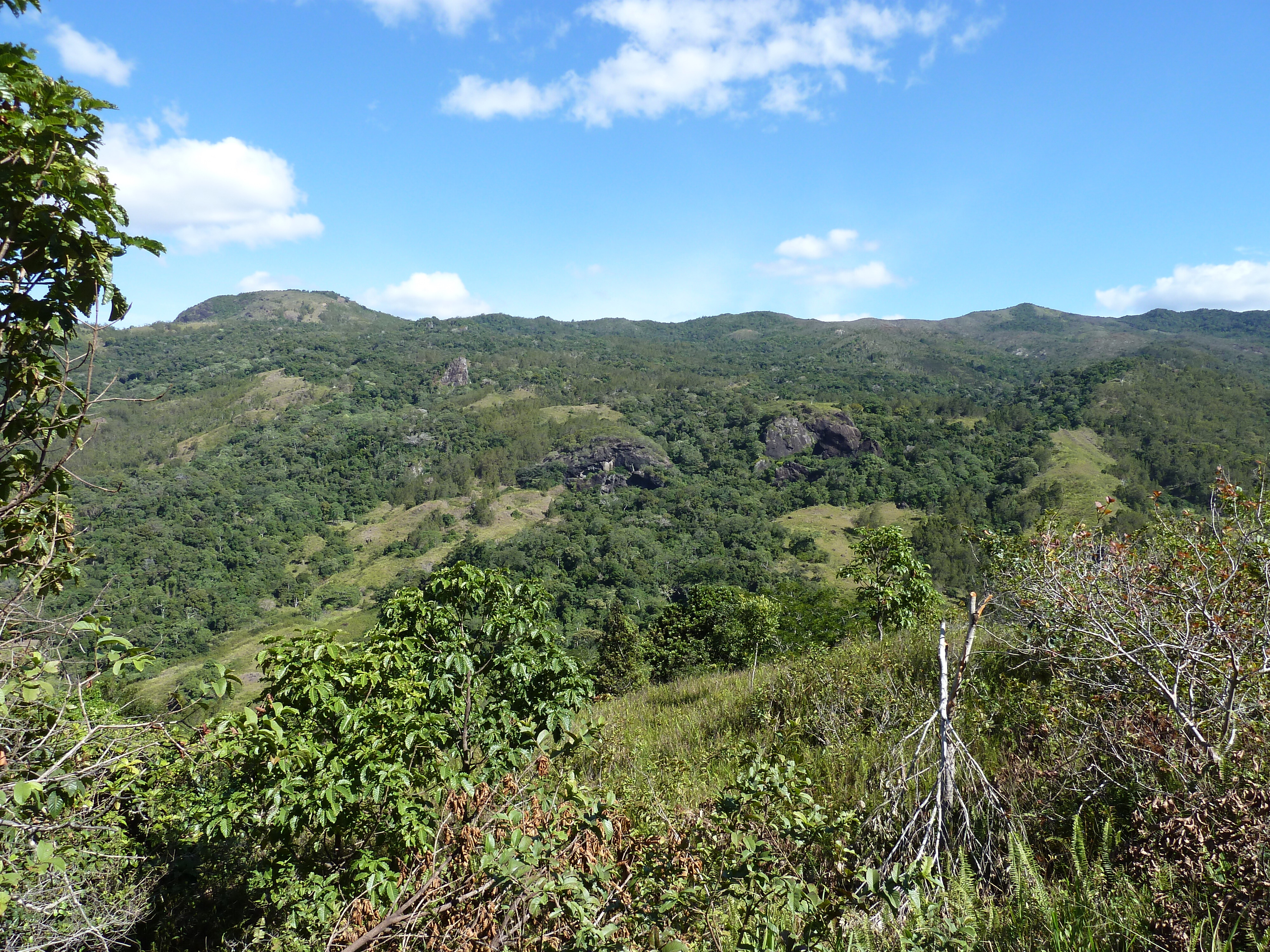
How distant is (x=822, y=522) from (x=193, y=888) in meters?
125

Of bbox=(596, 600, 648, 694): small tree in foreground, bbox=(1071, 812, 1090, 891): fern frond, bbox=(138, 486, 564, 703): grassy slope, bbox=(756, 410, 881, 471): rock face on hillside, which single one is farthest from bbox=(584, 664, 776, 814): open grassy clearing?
bbox=(756, 410, 881, 471): rock face on hillside

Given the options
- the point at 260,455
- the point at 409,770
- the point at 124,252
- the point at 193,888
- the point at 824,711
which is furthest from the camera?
the point at 260,455

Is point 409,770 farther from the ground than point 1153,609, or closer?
closer

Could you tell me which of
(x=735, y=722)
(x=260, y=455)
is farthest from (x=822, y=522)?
(x=260, y=455)

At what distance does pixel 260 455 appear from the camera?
162375 mm

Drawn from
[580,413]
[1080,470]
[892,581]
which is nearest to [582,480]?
[580,413]

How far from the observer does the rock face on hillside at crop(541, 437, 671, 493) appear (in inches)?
5989

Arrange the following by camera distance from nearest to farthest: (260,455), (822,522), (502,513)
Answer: (822,522), (502,513), (260,455)

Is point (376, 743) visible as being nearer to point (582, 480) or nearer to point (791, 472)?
point (582, 480)

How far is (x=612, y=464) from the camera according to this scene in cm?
15475

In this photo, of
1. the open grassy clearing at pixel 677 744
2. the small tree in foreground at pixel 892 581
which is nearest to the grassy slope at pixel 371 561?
the small tree in foreground at pixel 892 581

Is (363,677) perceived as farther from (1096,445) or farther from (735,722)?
(1096,445)

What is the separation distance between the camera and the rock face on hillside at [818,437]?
493 ft

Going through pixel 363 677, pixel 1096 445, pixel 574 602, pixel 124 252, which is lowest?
pixel 574 602
